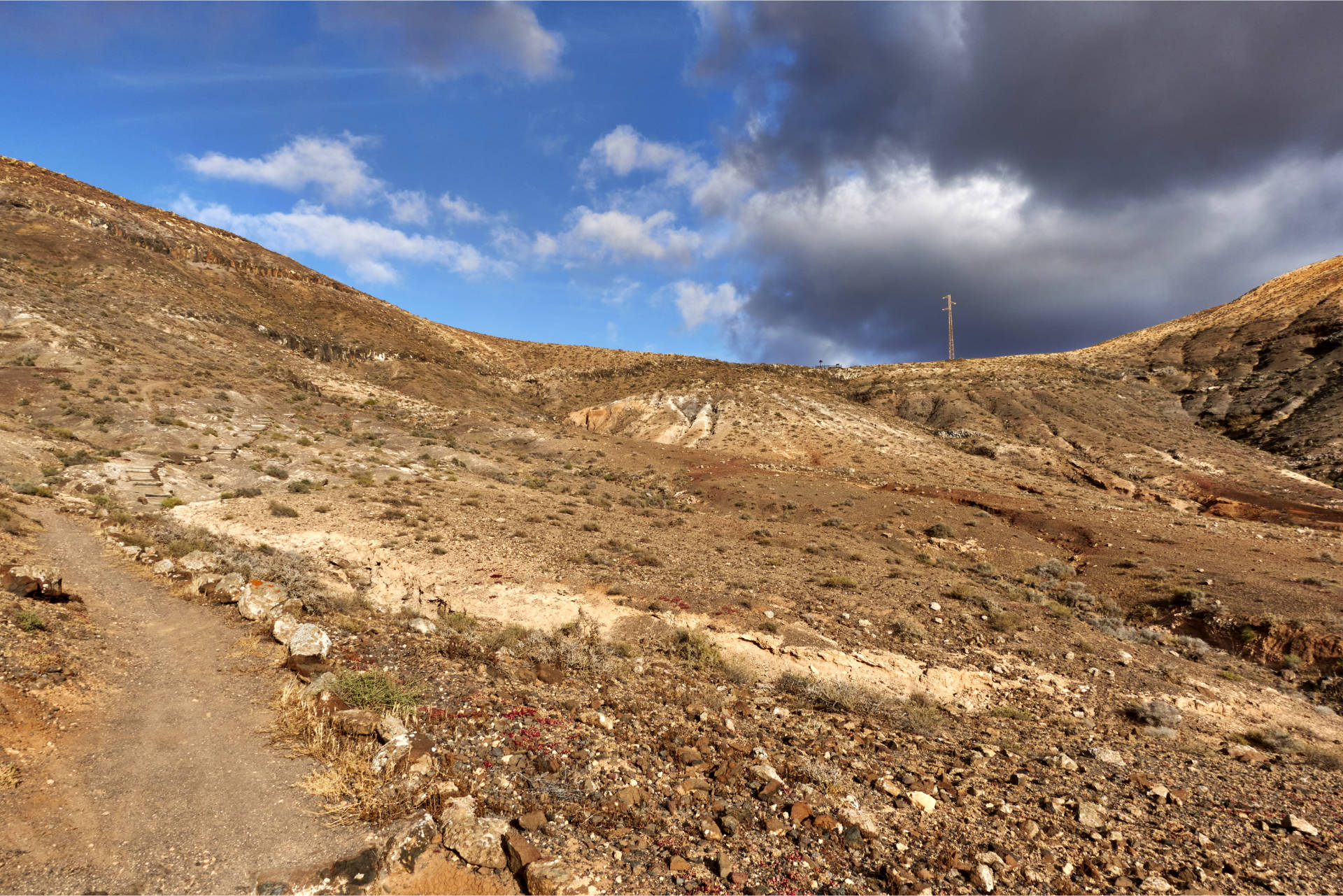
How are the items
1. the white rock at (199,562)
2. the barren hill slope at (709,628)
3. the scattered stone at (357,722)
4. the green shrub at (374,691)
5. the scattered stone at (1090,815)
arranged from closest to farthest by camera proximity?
the barren hill slope at (709,628) < the scattered stone at (1090,815) < the scattered stone at (357,722) < the green shrub at (374,691) < the white rock at (199,562)

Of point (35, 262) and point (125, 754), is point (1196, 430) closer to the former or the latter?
point (125, 754)

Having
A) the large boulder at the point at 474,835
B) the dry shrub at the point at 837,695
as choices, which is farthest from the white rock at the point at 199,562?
the dry shrub at the point at 837,695

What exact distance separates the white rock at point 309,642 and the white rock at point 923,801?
348 inches

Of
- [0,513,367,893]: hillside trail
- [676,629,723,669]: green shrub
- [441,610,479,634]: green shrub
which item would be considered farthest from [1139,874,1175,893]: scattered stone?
[441,610,479,634]: green shrub

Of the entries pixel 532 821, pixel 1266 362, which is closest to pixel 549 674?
pixel 532 821

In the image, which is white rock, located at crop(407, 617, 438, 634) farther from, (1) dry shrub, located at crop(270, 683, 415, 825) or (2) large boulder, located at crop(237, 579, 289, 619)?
(1) dry shrub, located at crop(270, 683, 415, 825)

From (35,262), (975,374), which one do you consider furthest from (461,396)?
(975,374)

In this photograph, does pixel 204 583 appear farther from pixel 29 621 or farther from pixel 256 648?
pixel 256 648

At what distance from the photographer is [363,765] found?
20.0 feet

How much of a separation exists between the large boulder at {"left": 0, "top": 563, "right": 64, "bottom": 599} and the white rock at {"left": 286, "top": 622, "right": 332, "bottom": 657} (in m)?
4.10

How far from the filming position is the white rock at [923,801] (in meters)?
6.52

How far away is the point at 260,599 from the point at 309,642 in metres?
2.47

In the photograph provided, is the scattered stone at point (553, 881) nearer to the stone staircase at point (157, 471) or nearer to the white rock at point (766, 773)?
the white rock at point (766, 773)

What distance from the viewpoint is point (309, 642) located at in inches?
351
